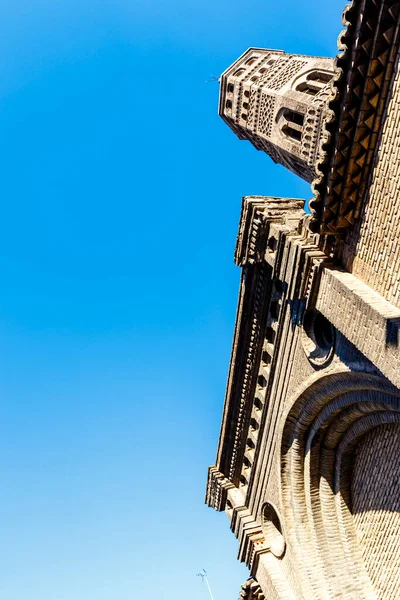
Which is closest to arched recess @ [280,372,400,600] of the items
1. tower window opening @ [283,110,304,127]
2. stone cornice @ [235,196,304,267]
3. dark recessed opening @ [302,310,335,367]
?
dark recessed opening @ [302,310,335,367]

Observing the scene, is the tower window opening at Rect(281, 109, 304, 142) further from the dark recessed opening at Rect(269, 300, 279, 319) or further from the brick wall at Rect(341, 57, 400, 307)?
the brick wall at Rect(341, 57, 400, 307)

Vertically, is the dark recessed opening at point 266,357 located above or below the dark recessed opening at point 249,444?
above

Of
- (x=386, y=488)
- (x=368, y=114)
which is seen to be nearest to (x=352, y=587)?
(x=386, y=488)

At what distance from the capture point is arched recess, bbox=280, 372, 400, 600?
12.2 meters

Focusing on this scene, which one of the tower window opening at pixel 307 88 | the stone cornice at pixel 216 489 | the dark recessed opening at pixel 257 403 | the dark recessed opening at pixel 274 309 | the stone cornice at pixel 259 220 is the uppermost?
the tower window opening at pixel 307 88

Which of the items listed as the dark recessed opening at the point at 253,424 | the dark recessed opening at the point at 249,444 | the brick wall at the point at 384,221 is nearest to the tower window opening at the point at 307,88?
the brick wall at the point at 384,221

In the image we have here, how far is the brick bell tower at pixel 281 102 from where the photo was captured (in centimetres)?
1816

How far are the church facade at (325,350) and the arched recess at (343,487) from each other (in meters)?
0.04

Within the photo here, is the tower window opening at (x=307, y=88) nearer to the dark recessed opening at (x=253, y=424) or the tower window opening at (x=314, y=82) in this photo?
the tower window opening at (x=314, y=82)

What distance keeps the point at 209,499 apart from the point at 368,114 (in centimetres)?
1579

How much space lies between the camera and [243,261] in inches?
626

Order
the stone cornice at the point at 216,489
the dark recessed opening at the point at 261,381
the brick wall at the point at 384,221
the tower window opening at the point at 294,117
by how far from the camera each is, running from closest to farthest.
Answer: the brick wall at the point at 384,221
the dark recessed opening at the point at 261,381
the stone cornice at the point at 216,489
the tower window opening at the point at 294,117

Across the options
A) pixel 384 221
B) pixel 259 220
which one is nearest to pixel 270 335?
pixel 259 220

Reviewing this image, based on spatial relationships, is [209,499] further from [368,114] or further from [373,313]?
[368,114]
